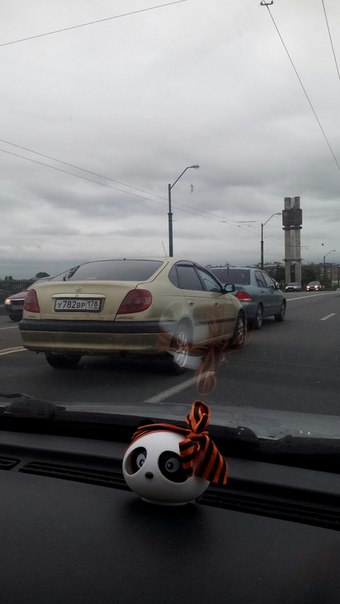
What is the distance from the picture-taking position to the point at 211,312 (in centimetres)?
794

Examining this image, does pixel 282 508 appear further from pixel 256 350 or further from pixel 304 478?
pixel 256 350

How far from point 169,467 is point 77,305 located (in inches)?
173

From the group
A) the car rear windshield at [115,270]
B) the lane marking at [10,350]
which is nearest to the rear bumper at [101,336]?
the car rear windshield at [115,270]

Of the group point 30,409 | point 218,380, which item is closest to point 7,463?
point 30,409

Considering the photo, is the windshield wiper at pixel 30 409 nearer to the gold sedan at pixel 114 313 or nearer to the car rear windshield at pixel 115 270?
the gold sedan at pixel 114 313

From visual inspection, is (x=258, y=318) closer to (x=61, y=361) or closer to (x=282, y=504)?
(x=61, y=361)

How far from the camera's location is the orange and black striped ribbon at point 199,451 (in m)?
2.17

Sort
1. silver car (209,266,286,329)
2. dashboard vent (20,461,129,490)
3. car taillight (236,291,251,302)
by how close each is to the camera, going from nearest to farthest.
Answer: dashboard vent (20,461,129,490) < car taillight (236,291,251,302) < silver car (209,266,286,329)

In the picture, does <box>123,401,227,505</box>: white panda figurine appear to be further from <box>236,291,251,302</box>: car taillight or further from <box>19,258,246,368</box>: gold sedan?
<box>236,291,251,302</box>: car taillight

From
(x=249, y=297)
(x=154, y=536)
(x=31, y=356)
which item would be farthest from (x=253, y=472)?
(x=249, y=297)

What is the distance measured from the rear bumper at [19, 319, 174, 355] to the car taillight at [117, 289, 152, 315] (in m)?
0.15

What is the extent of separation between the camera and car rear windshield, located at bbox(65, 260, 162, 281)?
673cm

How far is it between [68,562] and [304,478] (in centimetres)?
101

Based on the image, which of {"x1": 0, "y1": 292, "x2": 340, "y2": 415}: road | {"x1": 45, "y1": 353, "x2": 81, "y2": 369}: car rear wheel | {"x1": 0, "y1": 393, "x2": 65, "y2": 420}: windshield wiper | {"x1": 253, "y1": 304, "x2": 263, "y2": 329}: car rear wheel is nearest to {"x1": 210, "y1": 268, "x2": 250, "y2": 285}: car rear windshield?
{"x1": 253, "y1": 304, "x2": 263, "y2": 329}: car rear wheel
